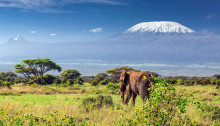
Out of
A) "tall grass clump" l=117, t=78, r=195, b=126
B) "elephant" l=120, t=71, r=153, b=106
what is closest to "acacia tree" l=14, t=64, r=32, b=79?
"elephant" l=120, t=71, r=153, b=106

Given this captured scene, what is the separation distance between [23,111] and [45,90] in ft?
46.5

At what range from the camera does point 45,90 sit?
25500mm

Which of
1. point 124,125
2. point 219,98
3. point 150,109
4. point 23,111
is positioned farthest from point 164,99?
point 219,98

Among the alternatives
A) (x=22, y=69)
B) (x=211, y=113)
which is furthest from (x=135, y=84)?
(x=22, y=69)

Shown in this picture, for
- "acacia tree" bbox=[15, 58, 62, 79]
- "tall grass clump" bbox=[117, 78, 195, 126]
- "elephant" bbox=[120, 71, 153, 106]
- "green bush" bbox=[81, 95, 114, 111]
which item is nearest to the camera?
"tall grass clump" bbox=[117, 78, 195, 126]

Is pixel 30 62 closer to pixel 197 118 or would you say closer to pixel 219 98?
pixel 219 98

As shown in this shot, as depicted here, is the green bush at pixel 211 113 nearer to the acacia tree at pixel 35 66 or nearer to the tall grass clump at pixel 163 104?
the tall grass clump at pixel 163 104

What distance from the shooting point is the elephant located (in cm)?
1198

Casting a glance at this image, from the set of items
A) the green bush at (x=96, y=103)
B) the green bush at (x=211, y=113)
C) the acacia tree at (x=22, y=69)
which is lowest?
the green bush at (x=211, y=113)

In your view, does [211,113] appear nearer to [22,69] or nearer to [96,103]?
[96,103]

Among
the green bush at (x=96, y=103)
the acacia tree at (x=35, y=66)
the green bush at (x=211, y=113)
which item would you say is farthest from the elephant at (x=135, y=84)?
the acacia tree at (x=35, y=66)

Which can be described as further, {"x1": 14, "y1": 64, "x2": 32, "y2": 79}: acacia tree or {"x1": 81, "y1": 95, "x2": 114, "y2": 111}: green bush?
{"x1": 14, "y1": 64, "x2": 32, "y2": 79}: acacia tree

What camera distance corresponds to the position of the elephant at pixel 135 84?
39.3ft

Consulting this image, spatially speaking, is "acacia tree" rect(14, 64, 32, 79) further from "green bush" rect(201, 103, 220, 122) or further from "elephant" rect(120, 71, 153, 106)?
"green bush" rect(201, 103, 220, 122)
